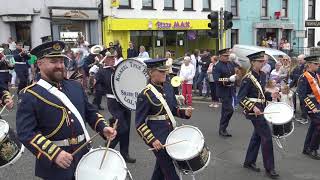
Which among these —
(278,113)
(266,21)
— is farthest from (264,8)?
(278,113)

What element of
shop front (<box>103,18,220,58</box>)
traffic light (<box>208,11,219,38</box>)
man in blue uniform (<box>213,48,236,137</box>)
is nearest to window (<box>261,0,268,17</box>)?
shop front (<box>103,18,220,58</box>)

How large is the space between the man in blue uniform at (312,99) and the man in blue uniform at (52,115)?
4762mm

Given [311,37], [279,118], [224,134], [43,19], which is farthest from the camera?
[311,37]

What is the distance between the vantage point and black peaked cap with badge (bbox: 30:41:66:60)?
4.28 m

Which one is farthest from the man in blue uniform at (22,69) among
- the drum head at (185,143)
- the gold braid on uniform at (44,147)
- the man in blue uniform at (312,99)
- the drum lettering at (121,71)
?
the gold braid on uniform at (44,147)

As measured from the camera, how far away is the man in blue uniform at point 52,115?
4070 mm

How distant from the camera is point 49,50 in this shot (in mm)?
4320

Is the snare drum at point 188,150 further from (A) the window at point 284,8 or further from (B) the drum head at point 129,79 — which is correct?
(A) the window at point 284,8

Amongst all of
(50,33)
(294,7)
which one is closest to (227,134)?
(50,33)

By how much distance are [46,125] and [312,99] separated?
538cm

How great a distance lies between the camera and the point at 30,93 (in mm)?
4148

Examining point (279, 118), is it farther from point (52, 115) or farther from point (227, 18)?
point (227, 18)

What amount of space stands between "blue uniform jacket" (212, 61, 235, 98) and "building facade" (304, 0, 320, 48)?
28567 millimetres

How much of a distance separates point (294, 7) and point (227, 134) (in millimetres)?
29005
